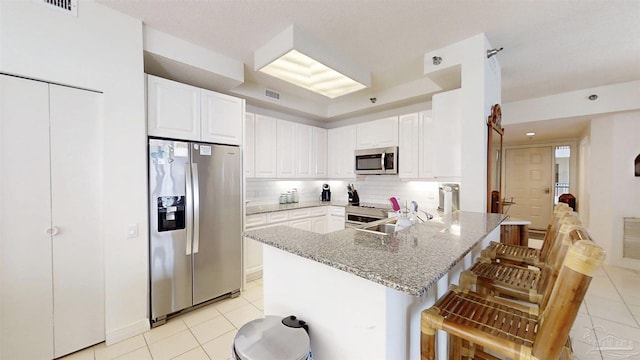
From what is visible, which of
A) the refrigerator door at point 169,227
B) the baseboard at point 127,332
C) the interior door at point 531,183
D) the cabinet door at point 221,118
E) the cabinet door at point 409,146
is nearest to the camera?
the baseboard at point 127,332

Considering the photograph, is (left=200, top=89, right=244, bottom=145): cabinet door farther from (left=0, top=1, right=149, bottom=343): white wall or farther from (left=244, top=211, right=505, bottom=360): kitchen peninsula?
(left=244, top=211, right=505, bottom=360): kitchen peninsula

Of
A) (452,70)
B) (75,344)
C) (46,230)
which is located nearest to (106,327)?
(75,344)

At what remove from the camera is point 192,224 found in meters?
2.53

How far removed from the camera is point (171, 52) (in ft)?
7.99

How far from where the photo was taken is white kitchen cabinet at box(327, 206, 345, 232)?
4.25 metres

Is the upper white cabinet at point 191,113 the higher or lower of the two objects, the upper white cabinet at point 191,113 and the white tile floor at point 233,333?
the higher

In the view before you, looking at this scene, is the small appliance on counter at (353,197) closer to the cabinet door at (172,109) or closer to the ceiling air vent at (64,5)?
the cabinet door at (172,109)

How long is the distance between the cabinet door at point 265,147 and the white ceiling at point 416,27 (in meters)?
1.09

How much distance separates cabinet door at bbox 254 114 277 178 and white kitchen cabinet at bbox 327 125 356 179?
4.03 ft

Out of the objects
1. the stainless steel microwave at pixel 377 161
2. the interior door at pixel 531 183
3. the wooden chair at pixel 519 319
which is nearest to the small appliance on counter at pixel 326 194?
the stainless steel microwave at pixel 377 161

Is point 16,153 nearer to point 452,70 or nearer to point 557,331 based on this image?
point 557,331

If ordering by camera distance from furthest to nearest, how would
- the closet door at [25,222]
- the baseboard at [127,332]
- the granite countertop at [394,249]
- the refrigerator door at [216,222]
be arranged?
the refrigerator door at [216,222]
the baseboard at [127,332]
the closet door at [25,222]
the granite countertop at [394,249]

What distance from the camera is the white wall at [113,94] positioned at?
1.80 metres

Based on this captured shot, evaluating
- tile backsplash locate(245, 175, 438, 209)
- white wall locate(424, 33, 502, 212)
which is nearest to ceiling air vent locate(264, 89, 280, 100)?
tile backsplash locate(245, 175, 438, 209)
